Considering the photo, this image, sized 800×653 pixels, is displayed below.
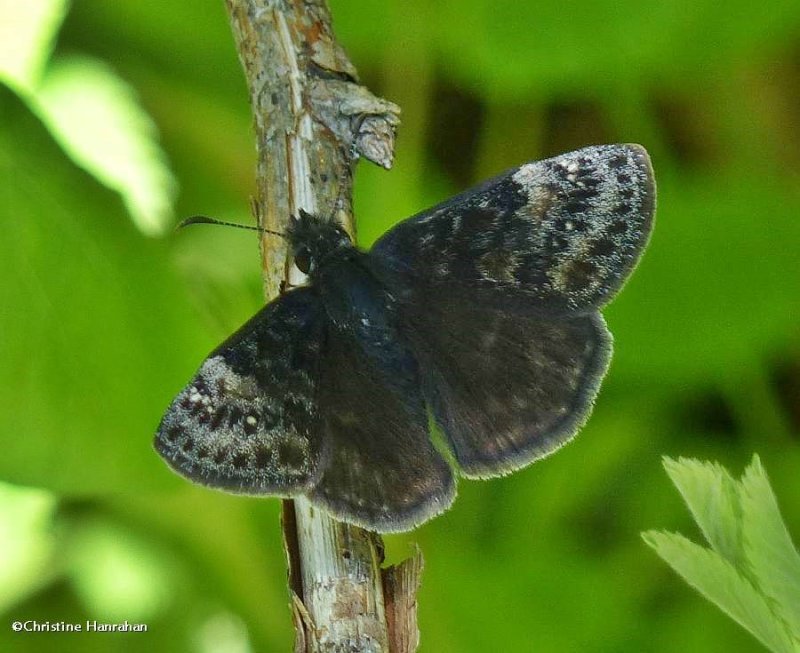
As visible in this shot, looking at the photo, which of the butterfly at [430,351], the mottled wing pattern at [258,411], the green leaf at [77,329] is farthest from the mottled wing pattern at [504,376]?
the green leaf at [77,329]

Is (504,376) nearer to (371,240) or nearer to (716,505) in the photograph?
(716,505)

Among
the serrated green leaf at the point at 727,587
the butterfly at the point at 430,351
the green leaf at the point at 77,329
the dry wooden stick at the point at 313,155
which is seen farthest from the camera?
the green leaf at the point at 77,329

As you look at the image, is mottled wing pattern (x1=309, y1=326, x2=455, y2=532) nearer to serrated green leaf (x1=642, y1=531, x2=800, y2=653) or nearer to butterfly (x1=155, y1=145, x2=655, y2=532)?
butterfly (x1=155, y1=145, x2=655, y2=532)

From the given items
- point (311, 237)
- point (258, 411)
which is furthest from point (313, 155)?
point (258, 411)

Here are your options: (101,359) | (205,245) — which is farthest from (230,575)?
(205,245)

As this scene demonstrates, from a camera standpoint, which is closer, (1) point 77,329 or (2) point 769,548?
(2) point 769,548

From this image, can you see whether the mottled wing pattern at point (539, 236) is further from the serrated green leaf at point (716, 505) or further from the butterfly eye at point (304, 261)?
the serrated green leaf at point (716, 505)

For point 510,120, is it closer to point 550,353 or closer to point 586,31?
point 586,31
